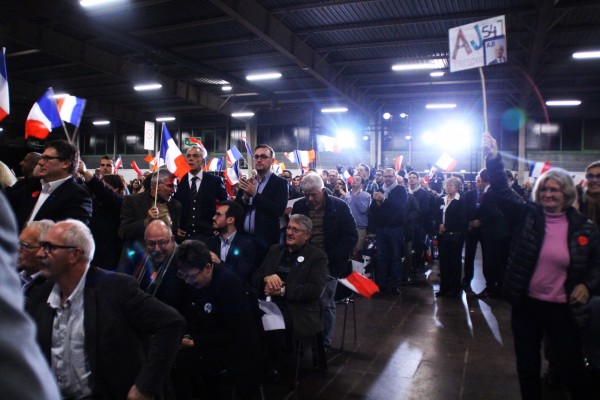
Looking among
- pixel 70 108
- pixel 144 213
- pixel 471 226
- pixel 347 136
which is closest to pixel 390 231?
pixel 471 226

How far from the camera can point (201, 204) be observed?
4461 millimetres

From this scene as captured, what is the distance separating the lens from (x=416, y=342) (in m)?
4.73

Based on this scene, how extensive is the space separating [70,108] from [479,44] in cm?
406

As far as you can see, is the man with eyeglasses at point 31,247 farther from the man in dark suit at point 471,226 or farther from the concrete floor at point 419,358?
the man in dark suit at point 471,226

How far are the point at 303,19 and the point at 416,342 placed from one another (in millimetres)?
8386

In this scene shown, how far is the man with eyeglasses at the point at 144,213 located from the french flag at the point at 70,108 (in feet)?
4.02

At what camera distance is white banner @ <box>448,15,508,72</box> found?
3.46 m

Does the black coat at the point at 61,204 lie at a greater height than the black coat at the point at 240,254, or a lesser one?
greater

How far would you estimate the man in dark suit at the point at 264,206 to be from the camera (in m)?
4.20

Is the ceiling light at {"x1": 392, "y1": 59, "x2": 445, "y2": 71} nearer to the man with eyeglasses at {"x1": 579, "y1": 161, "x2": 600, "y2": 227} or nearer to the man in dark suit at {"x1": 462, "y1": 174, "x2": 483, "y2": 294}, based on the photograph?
the man in dark suit at {"x1": 462, "y1": 174, "x2": 483, "y2": 294}

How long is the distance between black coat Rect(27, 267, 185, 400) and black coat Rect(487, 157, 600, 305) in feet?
6.13

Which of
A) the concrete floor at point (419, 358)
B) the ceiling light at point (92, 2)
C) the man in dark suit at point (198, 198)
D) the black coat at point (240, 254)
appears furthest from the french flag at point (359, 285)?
the ceiling light at point (92, 2)

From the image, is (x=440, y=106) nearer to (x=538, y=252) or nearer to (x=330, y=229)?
(x=330, y=229)

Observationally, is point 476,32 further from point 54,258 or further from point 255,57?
point 255,57
